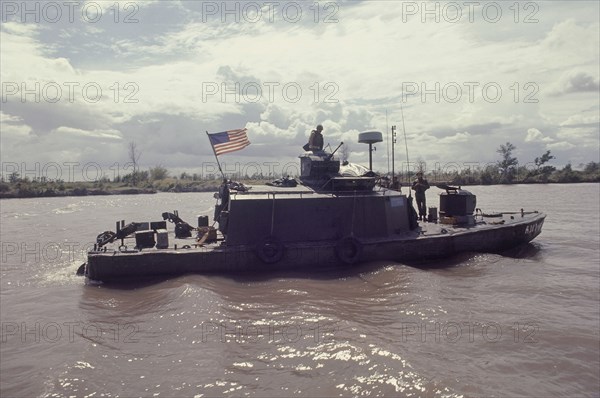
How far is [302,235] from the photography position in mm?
14227

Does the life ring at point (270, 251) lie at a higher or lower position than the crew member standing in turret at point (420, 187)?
lower

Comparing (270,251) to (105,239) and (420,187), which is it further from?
(420,187)

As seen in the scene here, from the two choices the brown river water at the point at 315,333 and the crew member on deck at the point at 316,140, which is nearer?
the brown river water at the point at 315,333

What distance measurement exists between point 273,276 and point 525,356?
7110mm

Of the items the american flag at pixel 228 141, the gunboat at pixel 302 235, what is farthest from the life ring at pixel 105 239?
the american flag at pixel 228 141

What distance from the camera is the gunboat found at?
13000mm

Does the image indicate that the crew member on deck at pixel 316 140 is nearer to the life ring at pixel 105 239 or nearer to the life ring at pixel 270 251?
the life ring at pixel 270 251

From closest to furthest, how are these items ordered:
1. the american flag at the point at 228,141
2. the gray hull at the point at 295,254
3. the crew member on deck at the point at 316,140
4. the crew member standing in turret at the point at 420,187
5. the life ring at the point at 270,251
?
the gray hull at the point at 295,254, the life ring at the point at 270,251, the american flag at the point at 228,141, the crew member on deck at the point at 316,140, the crew member standing in turret at the point at 420,187

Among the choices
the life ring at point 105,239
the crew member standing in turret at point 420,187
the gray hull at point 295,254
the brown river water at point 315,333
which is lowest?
the brown river water at point 315,333

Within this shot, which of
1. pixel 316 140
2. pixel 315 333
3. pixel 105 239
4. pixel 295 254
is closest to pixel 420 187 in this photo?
pixel 316 140

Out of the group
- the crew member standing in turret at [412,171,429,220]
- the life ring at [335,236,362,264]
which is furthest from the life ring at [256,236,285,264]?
the crew member standing in turret at [412,171,429,220]

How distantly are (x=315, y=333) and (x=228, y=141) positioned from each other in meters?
7.92

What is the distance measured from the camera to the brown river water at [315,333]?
713 centimetres

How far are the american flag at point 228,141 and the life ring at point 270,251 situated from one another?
3.50 meters
